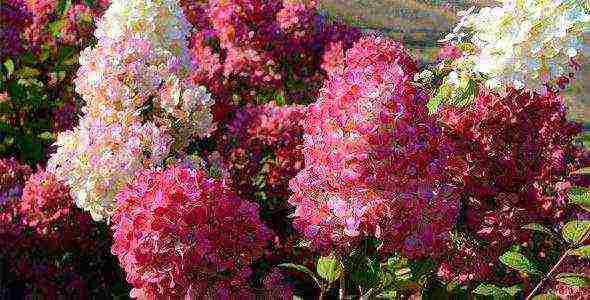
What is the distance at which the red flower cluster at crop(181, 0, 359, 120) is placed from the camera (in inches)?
134

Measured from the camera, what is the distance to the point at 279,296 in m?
2.05

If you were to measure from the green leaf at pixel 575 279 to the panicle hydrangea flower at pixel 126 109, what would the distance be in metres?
1.08

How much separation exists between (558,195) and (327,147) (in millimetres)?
1069

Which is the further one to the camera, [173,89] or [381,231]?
[173,89]

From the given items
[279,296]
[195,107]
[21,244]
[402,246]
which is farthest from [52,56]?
[402,246]

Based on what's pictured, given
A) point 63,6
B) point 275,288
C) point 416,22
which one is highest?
point 275,288

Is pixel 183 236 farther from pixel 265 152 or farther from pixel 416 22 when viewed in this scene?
pixel 416 22

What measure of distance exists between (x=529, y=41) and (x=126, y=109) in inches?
44.7

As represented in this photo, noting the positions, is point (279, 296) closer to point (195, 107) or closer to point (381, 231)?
point (381, 231)

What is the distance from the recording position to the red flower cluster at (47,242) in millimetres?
2488

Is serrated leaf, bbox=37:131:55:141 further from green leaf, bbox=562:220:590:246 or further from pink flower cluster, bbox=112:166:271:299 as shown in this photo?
green leaf, bbox=562:220:590:246

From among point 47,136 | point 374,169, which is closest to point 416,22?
point 47,136

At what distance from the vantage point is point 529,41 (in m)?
1.82

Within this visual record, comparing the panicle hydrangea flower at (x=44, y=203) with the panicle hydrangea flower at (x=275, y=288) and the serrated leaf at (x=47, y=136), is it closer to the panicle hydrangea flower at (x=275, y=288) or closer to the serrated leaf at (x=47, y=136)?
the serrated leaf at (x=47, y=136)
